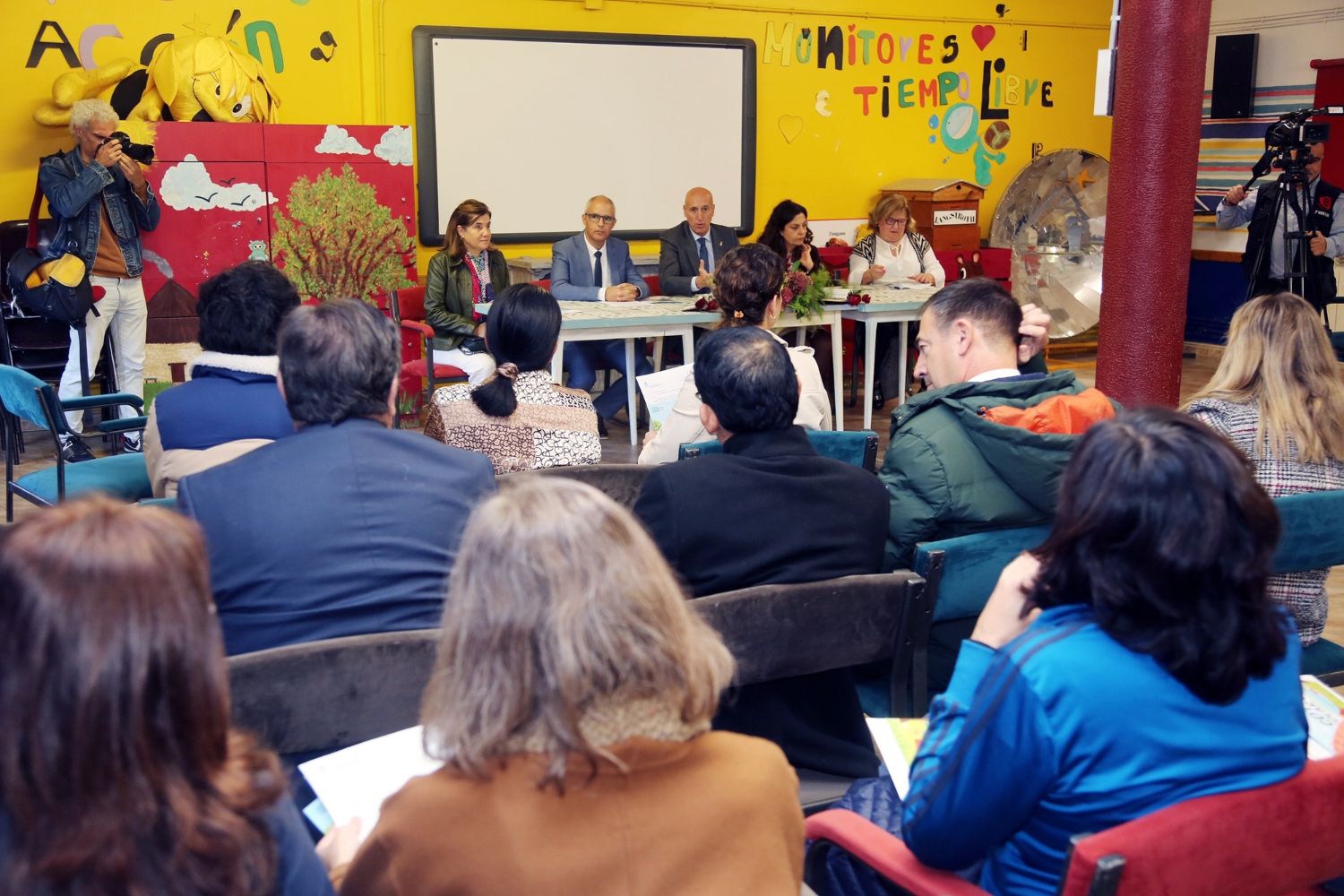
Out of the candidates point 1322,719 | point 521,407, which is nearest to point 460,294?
point 521,407

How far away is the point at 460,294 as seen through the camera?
6453 mm

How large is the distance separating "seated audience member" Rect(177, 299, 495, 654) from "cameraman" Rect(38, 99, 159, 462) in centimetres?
427

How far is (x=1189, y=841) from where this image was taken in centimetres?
135

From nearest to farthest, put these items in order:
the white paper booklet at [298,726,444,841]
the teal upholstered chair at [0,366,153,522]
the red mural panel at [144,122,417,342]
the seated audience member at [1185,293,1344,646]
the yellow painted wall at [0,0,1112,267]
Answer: the white paper booklet at [298,726,444,841] < the seated audience member at [1185,293,1344,646] < the teal upholstered chair at [0,366,153,522] < the red mural panel at [144,122,417,342] < the yellow painted wall at [0,0,1112,267]

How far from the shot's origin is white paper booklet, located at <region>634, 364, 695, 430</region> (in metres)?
4.10

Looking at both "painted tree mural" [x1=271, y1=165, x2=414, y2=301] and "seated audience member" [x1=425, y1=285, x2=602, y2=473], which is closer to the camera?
"seated audience member" [x1=425, y1=285, x2=602, y2=473]

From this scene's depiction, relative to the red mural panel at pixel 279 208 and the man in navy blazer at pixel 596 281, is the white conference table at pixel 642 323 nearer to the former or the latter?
the man in navy blazer at pixel 596 281

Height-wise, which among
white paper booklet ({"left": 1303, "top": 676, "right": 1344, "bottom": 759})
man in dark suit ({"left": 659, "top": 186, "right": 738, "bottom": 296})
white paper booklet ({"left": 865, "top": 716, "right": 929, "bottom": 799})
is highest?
man in dark suit ({"left": 659, "top": 186, "right": 738, "bottom": 296})

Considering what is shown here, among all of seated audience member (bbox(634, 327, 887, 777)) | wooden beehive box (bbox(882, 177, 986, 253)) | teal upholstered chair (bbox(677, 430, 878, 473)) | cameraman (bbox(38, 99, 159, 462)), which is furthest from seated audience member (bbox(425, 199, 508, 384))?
seated audience member (bbox(634, 327, 887, 777))

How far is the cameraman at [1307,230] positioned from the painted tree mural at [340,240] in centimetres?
479

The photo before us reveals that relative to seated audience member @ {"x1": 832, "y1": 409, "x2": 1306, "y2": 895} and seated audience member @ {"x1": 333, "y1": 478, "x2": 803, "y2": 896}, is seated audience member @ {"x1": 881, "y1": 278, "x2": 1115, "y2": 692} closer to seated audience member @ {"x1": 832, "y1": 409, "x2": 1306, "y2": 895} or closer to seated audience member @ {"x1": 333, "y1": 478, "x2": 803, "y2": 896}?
seated audience member @ {"x1": 832, "y1": 409, "x2": 1306, "y2": 895}

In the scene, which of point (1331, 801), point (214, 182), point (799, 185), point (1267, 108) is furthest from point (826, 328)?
point (1331, 801)

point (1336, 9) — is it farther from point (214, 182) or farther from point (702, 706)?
point (702, 706)

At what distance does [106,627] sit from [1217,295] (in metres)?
10.0
